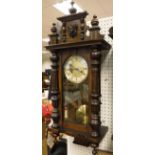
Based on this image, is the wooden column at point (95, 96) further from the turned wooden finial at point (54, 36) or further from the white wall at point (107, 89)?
the turned wooden finial at point (54, 36)

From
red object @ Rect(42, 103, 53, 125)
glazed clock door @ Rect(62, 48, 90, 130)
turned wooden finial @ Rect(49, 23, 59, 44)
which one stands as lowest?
red object @ Rect(42, 103, 53, 125)

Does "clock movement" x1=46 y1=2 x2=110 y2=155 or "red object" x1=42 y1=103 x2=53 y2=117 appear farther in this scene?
"red object" x1=42 y1=103 x2=53 y2=117

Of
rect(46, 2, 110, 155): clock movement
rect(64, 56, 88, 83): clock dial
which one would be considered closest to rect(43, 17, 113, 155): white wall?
rect(46, 2, 110, 155): clock movement

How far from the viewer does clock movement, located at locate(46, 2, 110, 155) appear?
2.82ft

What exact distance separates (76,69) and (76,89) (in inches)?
4.8

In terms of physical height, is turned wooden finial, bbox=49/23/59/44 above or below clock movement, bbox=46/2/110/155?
above

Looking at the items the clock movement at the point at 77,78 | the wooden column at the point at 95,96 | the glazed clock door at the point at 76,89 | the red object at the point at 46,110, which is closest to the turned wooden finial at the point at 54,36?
the clock movement at the point at 77,78

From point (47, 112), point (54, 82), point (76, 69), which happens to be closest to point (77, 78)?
point (76, 69)

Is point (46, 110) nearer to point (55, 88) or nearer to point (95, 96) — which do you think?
point (55, 88)

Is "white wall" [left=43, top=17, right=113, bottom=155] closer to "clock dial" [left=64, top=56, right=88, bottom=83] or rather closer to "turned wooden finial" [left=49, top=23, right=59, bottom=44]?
"clock dial" [left=64, top=56, right=88, bottom=83]

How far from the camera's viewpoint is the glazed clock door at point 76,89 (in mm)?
916

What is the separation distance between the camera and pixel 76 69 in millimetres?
952
